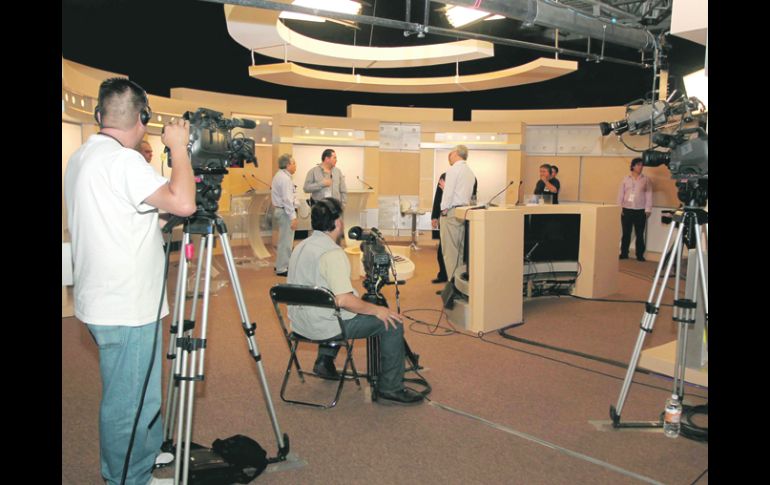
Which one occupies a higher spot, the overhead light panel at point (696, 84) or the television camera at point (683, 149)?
the overhead light panel at point (696, 84)

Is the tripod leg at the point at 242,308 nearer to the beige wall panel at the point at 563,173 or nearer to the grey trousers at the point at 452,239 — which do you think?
the grey trousers at the point at 452,239

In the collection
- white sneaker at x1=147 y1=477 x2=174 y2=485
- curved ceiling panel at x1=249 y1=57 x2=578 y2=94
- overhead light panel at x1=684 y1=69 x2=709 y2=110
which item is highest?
curved ceiling panel at x1=249 y1=57 x2=578 y2=94

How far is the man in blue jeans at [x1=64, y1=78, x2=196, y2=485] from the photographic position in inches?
79.9

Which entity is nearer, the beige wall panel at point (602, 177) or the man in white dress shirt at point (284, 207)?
the man in white dress shirt at point (284, 207)

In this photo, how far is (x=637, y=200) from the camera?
374 inches

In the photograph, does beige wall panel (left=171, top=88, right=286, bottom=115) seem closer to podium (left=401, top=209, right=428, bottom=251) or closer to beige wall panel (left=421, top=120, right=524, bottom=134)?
beige wall panel (left=421, top=120, right=524, bottom=134)

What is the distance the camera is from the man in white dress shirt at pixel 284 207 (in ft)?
24.6

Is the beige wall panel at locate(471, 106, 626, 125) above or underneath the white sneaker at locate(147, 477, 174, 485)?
above

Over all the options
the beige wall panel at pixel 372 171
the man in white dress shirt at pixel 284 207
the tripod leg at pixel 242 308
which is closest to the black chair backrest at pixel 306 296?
the tripod leg at pixel 242 308

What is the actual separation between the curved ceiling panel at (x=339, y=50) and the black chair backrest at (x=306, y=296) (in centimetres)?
483

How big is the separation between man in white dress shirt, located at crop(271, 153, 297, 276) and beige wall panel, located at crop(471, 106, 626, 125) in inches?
226

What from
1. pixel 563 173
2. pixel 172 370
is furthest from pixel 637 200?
pixel 172 370

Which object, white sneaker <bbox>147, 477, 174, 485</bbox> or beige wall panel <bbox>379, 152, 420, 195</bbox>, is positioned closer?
white sneaker <bbox>147, 477, 174, 485</bbox>

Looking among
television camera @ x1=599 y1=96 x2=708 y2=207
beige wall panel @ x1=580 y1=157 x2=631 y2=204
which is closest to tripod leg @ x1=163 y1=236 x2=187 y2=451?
television camera @ x1=599 y1=96 x2=708 y2=207
